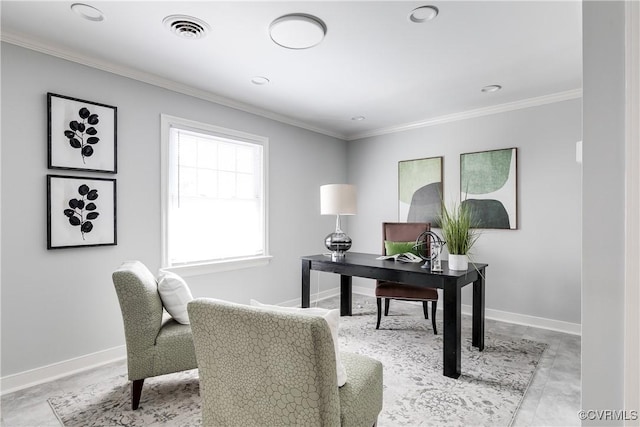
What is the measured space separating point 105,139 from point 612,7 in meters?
Answer: 3.09

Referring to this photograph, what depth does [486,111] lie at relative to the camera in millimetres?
3824

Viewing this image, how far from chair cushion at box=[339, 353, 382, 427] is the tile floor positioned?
98 cm

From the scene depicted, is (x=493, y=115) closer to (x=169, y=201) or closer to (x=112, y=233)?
(x=169, y=201)

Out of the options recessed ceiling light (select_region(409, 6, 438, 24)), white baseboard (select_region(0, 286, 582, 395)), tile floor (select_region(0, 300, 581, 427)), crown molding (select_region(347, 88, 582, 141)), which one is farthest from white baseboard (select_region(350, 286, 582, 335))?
recessed ceiling light (select_region(409, 6, 438, 24))

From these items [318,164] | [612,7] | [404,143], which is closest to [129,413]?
[612,7]

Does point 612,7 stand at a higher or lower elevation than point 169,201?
higher

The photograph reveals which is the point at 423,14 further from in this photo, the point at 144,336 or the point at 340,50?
the point at 144,336

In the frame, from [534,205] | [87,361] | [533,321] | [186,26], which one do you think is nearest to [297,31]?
[186,26]

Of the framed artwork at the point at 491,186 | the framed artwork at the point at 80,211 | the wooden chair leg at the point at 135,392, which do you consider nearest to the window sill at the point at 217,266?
the framed artwork at the point at 80,211

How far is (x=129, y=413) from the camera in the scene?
6.45 ft

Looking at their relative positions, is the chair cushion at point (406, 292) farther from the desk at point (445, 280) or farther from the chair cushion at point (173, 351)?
the chair cushion at point (173, 351)

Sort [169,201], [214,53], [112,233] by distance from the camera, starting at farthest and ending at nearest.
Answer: [169,201]
[112,233]
[214,53]

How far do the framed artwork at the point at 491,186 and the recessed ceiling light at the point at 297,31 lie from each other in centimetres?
240

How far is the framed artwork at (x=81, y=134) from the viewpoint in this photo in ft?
7.93
